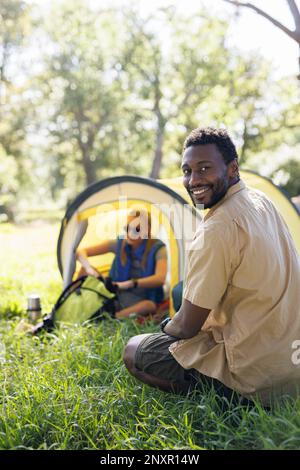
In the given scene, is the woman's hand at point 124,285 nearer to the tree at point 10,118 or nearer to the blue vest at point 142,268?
the blue vest at point 142,268

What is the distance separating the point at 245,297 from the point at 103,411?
A: 88cm

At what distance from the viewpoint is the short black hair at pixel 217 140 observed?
2236mm

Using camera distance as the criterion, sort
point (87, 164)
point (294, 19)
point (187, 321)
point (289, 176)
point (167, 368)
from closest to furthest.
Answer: point (187, 321)
point (167, 368)
point (294, 19)
point (289, 176)
point (87, 164)

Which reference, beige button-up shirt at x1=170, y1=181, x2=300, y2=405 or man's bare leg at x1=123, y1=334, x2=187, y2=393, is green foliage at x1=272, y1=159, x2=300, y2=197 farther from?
beige button-up shirt at x1=170, y1=181, x2=300, y2=405

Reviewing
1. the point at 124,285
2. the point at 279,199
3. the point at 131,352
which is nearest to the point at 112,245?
the point at 124,285

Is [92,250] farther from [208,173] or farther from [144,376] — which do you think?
[208,173]

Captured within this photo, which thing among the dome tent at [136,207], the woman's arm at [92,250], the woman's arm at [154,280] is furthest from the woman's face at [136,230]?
the woman's arm at [92,250]

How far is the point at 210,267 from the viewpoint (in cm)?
208

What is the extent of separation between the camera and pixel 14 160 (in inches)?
840

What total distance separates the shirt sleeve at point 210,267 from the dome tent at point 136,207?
180 centimetres

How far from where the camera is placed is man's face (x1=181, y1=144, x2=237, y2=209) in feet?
7.28

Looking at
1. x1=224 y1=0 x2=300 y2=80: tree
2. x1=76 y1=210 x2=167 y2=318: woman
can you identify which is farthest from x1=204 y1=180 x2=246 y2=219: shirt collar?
x1=76 y1=210 x2=167 y2=318: woman

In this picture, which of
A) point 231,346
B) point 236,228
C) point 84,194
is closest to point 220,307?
point 231,346
